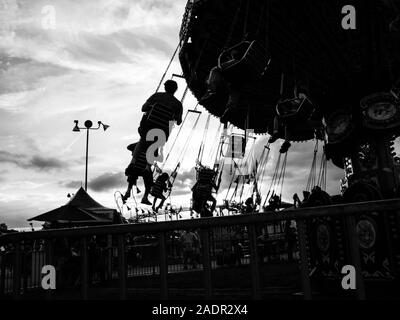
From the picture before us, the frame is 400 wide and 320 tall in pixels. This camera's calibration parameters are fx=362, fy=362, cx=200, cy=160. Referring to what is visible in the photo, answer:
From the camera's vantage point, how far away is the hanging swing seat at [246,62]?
7.39 meters

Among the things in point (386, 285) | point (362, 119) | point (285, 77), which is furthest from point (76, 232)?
point (285, 77)

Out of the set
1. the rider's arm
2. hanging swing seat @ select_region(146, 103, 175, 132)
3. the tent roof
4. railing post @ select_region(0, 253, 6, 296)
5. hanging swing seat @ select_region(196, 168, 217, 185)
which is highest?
hanging swing seat @ select_region(196, 168, 217, 185)

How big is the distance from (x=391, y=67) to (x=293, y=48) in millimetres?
3190

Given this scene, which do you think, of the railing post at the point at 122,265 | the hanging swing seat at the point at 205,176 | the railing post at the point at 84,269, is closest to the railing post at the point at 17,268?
the railing post at the point at 84,269

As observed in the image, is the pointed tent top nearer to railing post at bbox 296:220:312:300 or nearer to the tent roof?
A: the tent roof

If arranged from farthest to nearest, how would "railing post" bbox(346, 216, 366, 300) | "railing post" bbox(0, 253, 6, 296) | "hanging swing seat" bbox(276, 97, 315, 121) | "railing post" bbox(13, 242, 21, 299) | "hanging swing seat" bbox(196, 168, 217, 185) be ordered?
"hanging swing seat" bbox(196, 168, 217, 185) < "hanging swing seat" bbox(276, 97, 315, 121) < "railing post" bbox(0, 253, 6, 296) < "railing post" bbox(13, 242, 21, 299) < "railing post" bbox(346, 216, 366, 300)

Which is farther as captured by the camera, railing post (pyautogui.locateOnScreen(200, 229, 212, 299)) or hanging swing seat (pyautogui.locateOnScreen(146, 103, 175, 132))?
hanging swing seat (pyautogui.locateOnScreen(146, 103, 175, 132))

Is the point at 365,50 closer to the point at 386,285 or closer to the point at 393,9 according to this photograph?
the point at 393,9

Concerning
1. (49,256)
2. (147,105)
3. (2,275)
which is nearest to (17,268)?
(49,256)

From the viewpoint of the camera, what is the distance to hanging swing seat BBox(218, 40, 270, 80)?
7.39 meters

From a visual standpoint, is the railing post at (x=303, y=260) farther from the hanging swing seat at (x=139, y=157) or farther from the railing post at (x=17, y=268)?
the hanging swing seat at (x=139, y=157)

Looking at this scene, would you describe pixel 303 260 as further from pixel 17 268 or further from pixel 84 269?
pixel 17 268

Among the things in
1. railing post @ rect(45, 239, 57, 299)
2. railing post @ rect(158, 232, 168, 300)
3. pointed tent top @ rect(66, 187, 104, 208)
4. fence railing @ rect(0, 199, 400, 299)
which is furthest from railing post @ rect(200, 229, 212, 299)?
pointed tent top @ rect(66, 187, 104, 208)

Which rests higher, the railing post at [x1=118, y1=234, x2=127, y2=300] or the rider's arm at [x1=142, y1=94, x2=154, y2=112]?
the rider's arm at [x1=142, y1=94, x2=154, y2=112]
